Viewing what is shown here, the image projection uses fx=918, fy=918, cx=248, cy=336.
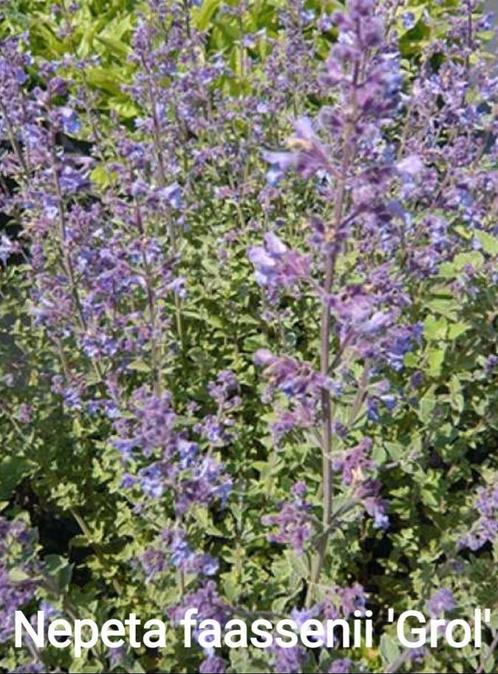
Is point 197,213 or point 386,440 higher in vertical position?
point 197,213

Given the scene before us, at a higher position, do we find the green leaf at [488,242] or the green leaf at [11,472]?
the green leaf at [488,242]

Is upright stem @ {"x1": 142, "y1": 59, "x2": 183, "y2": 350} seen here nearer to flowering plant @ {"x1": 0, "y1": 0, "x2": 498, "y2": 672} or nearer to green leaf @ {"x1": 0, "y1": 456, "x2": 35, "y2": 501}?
flowering plant @ {"x1": 0, "y1": 0, "x2": 498, "y2": 672}

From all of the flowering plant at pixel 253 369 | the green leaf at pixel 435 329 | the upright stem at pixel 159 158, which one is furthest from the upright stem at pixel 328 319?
the upright stem at pixel 159 158

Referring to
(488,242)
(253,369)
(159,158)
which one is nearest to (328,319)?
(488,242)

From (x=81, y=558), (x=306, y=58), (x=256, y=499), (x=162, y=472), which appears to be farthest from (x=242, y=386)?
(x=306, y=58)

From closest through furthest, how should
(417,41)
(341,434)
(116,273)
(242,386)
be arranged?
(341,434) < (116,273) < (242,386) < (417,41)

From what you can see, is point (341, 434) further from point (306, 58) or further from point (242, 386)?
point (306, 58)

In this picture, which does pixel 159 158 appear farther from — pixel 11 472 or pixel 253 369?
pixel 11 472

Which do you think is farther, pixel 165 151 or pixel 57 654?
pixel 165 151

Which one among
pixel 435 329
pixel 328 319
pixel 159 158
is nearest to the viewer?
pixel 328 319

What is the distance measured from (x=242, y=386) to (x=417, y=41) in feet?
14.6

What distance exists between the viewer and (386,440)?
10.6 feet

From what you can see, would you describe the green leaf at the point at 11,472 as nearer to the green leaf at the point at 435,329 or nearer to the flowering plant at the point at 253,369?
the flowering plant at the point at 253,369

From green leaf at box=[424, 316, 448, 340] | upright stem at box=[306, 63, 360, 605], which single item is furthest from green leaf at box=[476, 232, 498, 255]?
upright stem at box=[306, 63, 360, 605]
